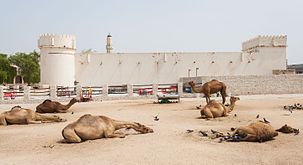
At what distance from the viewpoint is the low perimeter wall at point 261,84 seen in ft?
106

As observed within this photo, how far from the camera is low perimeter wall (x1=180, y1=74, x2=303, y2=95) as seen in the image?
3219 centimetres

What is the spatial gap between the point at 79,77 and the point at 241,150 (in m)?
33.2

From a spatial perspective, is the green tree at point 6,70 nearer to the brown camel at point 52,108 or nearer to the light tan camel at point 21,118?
the brown camel at point 52,108

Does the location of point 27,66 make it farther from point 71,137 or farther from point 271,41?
point 71,137

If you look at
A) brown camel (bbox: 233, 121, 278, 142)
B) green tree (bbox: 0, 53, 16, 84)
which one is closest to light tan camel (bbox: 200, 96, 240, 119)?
brown camel (bbox: 233, 121, 278, 142)

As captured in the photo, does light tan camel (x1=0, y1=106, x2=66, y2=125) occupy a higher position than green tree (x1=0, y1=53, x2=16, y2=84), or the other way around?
green tree (x1=0, y1=53, x2=16, y2=84)

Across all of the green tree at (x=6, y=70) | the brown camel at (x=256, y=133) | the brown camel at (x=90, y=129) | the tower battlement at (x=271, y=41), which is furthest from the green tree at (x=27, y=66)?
the brown camel at (x=256, y=133)

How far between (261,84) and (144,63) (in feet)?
42.9

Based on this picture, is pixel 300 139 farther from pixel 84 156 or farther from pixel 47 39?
pixel 47 39

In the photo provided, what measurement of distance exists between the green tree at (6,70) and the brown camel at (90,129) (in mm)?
53625

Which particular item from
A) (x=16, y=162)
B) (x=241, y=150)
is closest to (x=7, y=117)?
(x=16, y=162)

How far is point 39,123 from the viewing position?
41.8 feet

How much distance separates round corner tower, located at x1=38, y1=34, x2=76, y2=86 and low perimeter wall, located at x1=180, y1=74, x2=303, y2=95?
13314 mm

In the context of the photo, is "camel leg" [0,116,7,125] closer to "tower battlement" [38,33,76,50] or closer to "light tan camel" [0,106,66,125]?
"light tan camel" [0,106,66,125]
